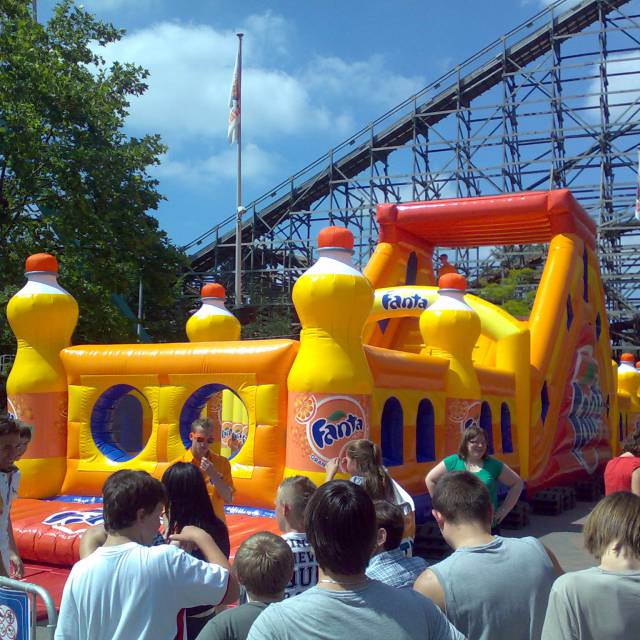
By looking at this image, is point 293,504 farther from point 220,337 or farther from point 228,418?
point 220,337

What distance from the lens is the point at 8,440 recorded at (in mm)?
4066

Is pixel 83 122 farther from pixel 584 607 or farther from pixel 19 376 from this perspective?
pixel 584 607

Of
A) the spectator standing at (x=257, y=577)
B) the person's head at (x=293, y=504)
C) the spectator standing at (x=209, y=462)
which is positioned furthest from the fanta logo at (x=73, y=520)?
the spectator standing at (x=257, y=577)

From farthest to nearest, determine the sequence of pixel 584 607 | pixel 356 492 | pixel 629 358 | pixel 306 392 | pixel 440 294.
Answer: pixel 629 358 → pixel 440 294 → pixel 306 392 → pixel 584 607 → pixel 356 492

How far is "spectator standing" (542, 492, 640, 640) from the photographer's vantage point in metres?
2.06

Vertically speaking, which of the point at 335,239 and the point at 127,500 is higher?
the point at 335,239

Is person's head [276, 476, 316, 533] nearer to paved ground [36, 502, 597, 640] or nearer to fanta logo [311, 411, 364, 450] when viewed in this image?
fanta logo [311, 411, 364, 450]

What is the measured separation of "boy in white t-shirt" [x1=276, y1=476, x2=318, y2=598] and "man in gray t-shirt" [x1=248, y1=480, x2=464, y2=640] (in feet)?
3.35

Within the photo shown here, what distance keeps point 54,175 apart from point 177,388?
6645 millimetres

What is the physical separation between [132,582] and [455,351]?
7061 mm

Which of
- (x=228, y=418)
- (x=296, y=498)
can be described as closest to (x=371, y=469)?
(x=296, y=498)

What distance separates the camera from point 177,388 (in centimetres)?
773

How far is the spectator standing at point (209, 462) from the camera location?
14.8 feet

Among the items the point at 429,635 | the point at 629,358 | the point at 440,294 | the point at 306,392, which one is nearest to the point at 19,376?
the point at 306,392
